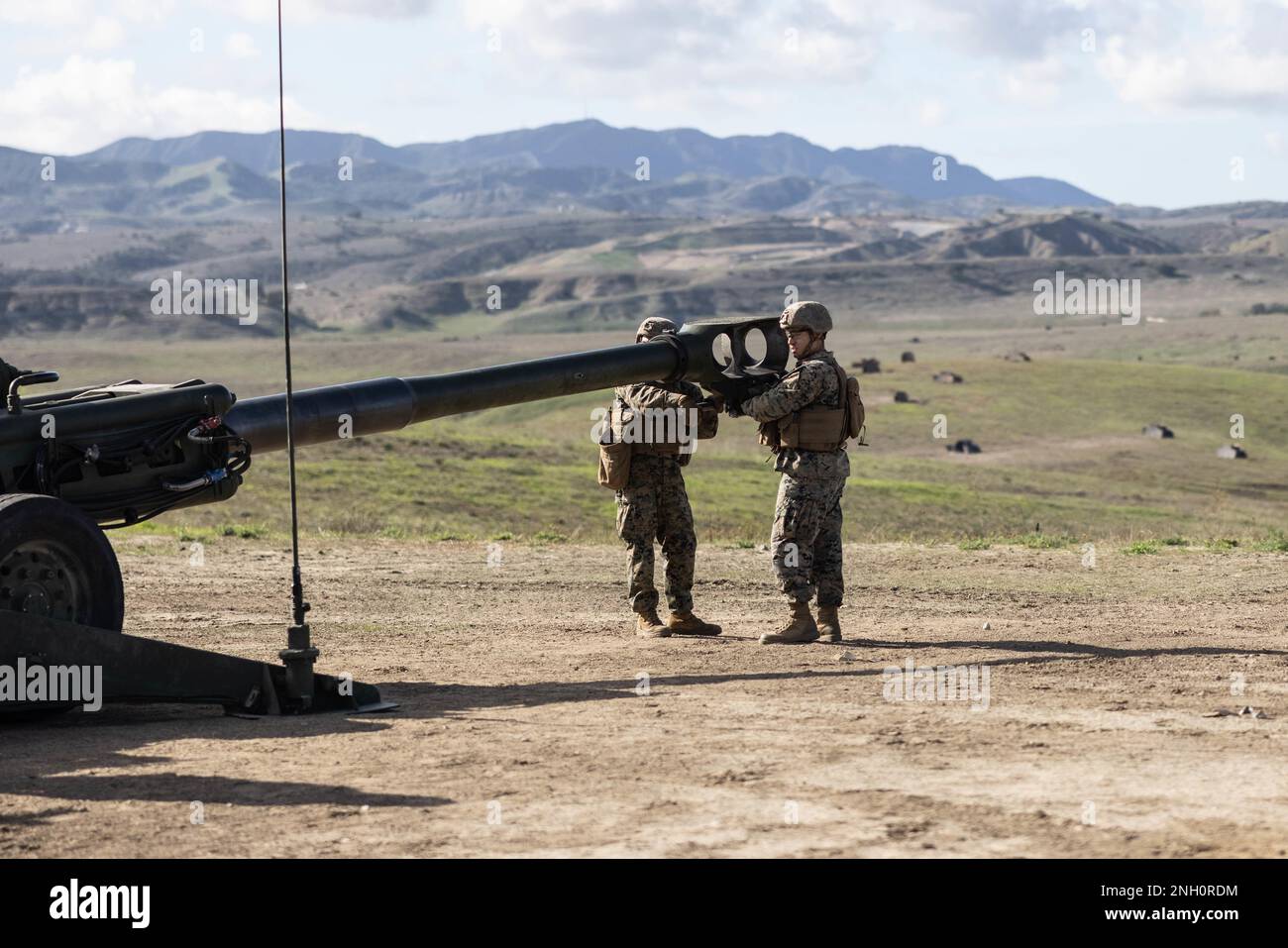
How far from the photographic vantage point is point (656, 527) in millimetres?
12211

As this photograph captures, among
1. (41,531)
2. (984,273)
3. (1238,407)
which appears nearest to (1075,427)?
(1238,407)

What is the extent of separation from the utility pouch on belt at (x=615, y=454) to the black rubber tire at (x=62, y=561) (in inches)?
151

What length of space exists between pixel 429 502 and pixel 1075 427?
34759mm

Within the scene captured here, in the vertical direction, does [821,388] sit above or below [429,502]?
above

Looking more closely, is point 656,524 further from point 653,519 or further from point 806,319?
point 806,319

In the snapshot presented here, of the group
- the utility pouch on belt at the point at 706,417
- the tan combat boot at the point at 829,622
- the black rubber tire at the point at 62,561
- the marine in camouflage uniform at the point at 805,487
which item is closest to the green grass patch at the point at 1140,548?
the tan combat boot at the point at 829,622

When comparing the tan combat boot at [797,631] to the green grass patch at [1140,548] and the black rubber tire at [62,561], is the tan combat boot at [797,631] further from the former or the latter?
the green grass patch at [1140,548]

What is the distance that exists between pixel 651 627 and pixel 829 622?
135 centimetres

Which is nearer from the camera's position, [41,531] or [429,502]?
[41,531]

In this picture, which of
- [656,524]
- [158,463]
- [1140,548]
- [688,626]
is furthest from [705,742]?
[1140,548]

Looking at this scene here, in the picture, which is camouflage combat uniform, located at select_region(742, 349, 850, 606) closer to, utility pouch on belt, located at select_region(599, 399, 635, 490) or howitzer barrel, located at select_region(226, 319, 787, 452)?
howitzer barrel, located at select_region(226, 319, 787, 452)

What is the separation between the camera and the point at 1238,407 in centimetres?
6316

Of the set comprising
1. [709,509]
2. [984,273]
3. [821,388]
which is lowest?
[709,509]
